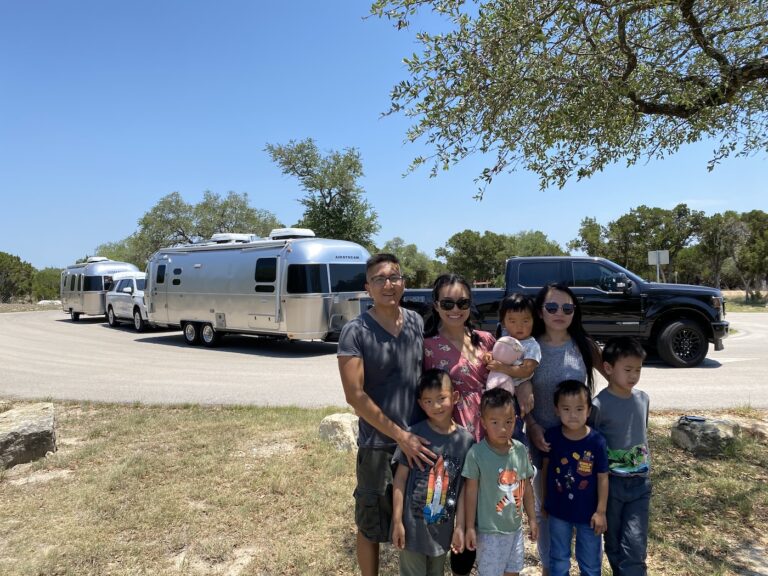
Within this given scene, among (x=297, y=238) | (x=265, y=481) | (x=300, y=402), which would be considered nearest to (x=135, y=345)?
(x=297, y=238)

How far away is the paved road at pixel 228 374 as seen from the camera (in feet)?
25.3

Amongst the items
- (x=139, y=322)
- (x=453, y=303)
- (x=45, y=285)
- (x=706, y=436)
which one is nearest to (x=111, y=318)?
(x=139, y=322)

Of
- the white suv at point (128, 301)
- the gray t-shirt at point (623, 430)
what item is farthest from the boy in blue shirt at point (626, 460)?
the white suv at point (128, 301)

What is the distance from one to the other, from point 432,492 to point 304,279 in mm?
10166

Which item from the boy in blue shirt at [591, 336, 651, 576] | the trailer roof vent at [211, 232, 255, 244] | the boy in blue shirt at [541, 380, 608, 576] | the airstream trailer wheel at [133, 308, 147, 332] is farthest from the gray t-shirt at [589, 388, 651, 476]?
the airstream trailer wheel at [133, 308, 147, 332]

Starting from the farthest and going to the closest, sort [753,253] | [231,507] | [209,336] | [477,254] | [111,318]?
[477,254] < [753,253] < [111,318] < [209,336] < [231,507]

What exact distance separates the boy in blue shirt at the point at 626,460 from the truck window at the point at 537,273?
27.1 feet

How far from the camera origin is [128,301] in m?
20.2

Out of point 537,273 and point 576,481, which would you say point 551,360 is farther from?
point 537,273

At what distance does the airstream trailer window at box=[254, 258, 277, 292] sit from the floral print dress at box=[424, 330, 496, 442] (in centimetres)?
1042

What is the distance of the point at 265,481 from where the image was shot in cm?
439

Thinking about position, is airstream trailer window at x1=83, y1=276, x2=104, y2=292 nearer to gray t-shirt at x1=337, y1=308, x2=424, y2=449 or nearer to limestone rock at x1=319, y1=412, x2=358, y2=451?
limestone rock at x1=319, y1=412, x2=358, y2=451

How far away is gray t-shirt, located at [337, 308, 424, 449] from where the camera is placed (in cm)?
252

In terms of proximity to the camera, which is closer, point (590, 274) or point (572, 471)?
point (572, 471)
